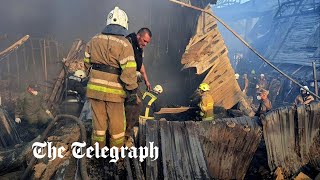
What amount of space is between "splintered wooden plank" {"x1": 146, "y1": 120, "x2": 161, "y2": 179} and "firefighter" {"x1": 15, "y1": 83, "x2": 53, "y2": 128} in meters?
5.64

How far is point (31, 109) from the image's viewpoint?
8.46 m

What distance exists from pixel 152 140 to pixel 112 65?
3.87 ft

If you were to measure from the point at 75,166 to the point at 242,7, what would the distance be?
3314 centimetres

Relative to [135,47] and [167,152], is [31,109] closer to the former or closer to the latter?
[135,47]

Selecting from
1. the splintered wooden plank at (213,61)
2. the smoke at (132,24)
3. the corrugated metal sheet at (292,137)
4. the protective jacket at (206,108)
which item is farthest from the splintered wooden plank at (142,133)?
the smoke at (132,24)

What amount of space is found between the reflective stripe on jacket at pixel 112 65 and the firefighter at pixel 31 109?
5670 mm

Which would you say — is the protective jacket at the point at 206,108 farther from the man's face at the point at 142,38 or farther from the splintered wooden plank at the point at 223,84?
the splintered wooden plank at the point at 223,84

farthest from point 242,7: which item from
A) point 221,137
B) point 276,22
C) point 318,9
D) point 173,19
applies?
point 221,137

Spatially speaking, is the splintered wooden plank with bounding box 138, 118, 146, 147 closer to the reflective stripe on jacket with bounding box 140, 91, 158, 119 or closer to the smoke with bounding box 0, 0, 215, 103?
the reflective stripe on jacket with bounding box 140, 91, 158, 119

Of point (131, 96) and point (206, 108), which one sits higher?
point (131, 96)

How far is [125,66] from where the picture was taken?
350 centimetres

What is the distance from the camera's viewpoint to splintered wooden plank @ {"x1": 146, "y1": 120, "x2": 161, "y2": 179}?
3.32 metres

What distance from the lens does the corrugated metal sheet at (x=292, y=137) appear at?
4125 millimetres

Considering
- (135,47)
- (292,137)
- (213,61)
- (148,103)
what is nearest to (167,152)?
(135,47)
